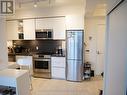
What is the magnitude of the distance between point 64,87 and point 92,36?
7.66 feet

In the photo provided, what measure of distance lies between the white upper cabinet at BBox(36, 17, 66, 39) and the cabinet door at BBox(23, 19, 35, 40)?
25 cm

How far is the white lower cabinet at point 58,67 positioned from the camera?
4669 mm

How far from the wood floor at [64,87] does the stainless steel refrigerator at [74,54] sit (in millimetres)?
311

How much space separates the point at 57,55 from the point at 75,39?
873 mm

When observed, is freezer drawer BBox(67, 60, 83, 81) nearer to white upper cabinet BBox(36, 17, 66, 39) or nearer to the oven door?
the oven door

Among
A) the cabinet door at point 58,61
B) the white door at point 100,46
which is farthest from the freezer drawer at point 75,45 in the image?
the white door at point 100,46

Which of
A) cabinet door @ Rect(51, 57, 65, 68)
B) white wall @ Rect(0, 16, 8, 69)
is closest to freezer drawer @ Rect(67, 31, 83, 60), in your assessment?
cabinet door @ Rect(51, 57, 65, 68)

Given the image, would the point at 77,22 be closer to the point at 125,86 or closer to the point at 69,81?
the point at 69,81

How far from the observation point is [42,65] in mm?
4859

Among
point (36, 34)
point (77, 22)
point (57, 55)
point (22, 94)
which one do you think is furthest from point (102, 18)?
point (22, 94)

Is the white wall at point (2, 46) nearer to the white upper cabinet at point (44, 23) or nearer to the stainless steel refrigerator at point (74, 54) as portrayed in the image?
the white upper cabinet at point (44, 23)

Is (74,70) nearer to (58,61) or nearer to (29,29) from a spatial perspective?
(58,61)

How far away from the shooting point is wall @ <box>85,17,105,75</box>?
5.13 m

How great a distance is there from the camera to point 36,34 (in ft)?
16.2
